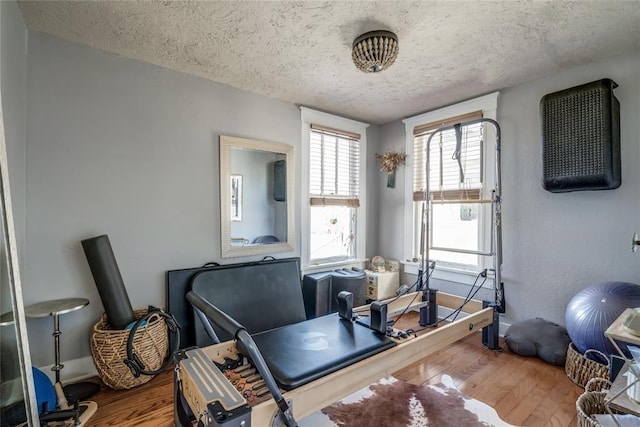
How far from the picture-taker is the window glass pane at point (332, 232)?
3648mm

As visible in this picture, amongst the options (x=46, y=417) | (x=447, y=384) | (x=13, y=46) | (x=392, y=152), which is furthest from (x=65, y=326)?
(x=392, y=152)

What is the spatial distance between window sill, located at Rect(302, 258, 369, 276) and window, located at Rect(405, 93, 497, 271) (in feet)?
2.10

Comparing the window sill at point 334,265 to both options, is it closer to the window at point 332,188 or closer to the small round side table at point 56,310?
the window at point 332,188

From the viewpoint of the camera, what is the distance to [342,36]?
2.08m

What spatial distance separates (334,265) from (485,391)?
6.62 feet

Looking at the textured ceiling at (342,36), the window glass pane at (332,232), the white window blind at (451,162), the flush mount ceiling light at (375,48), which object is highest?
the textured ceiling at (342,36)

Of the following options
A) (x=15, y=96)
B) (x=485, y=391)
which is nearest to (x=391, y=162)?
(x=485, y=391)

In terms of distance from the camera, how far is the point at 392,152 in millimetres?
4035

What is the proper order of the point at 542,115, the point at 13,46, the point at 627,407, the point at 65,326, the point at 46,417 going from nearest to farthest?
the point at 627,407 → the point at 46,417 → the point at 13,46 → the point at 65,326 → the point at 542,115

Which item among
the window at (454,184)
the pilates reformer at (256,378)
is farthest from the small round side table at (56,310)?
the window at (454,184)

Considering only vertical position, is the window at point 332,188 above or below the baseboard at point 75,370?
above

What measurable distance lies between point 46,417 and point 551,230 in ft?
12.6

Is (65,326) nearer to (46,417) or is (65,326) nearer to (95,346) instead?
(95,346)

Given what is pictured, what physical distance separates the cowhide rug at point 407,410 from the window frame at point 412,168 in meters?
1.48
